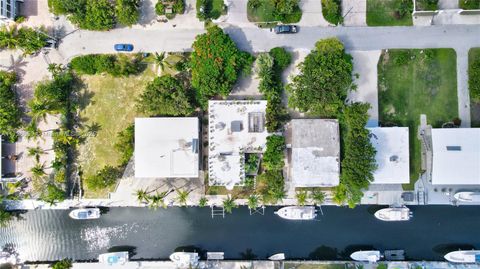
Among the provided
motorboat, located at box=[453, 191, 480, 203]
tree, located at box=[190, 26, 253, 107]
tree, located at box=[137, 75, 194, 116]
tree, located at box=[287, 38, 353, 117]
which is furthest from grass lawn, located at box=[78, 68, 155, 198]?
Answer: motorboat, located at box=[453, 191, 480, 203]

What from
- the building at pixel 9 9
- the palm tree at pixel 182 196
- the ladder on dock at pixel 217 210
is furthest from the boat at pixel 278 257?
the building at pixel 9 9

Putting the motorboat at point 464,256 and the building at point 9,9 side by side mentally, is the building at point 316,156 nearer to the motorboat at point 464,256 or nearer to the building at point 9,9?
the motorboat at point 464,256

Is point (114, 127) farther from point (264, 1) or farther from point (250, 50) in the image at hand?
point (264, 1)

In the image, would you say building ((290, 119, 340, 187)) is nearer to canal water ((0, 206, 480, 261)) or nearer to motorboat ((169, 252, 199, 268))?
canal water ((0, 206, 480, 261))

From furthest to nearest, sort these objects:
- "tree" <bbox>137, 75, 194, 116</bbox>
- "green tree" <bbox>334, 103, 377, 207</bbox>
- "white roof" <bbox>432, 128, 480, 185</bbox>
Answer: "tree" <bbox>137, 75, 194, 116</bbox>, "white roof" <bbox>432, 128, 480, 185</bbox>, "green tree" <bbox>334, 103, 377, 207</bbox>

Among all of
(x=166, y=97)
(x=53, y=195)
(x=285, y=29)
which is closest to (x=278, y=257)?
(x=166, y=97)

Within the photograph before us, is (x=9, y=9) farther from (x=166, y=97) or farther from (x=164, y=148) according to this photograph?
(x=164, y=148)
